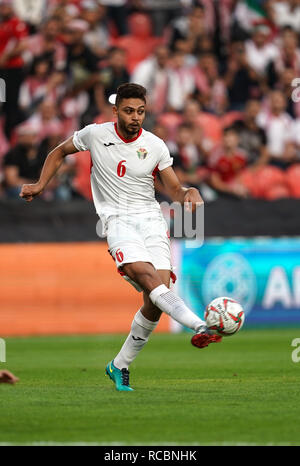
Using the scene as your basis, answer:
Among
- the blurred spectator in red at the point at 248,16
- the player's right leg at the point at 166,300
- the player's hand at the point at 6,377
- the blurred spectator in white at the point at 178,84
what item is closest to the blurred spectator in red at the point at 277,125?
the blurred spectator in white at the point at 178,84

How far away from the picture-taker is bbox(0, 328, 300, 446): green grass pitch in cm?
632

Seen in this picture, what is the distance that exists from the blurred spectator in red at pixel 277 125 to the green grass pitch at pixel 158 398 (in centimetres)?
538

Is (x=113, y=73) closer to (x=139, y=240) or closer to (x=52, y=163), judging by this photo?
(x=52, y=163)

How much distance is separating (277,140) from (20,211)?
16.7 ft

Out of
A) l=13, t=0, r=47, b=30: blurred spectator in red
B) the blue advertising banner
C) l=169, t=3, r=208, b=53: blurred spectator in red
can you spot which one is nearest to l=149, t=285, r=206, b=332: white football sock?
the blue advertising banner

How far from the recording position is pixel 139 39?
64.7 feet

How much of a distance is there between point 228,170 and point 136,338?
28.0 feet

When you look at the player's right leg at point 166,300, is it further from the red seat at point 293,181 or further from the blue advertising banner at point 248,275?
the red seat at point 293,181

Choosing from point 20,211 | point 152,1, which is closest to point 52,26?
point 152,1

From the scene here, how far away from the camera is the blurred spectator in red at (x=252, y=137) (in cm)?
1798

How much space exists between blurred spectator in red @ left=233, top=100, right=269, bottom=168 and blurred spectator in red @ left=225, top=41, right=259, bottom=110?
0.84 metres

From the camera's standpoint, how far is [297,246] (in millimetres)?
16688
